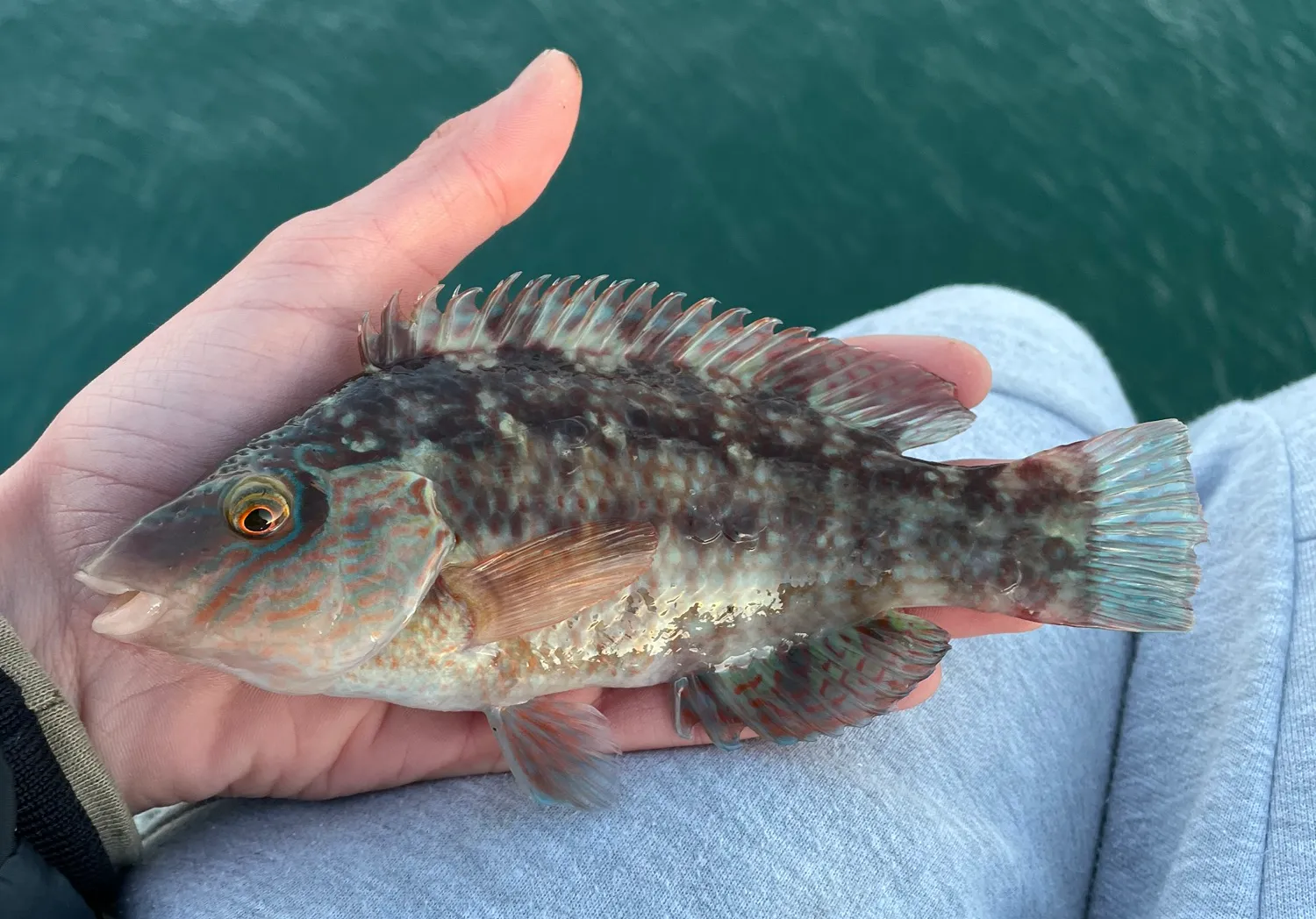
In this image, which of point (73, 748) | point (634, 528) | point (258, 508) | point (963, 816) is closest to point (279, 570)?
point (258, 508)

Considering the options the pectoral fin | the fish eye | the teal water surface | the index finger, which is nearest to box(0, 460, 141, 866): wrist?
the fish eye

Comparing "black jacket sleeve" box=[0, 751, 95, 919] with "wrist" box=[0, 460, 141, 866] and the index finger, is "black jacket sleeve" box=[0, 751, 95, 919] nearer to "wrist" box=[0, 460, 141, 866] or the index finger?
"wrist" box=[0, 460, 141, 866]

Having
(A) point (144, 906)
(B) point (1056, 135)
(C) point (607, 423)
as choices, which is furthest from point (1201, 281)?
(A) point (144, 906)

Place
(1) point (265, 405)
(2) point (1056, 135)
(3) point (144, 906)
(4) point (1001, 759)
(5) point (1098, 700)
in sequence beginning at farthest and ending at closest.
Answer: (2) point (1056, 135) → (5) point (1098, 700) → (4) point (1001, 759) → (1) point (265, 405) → (3) point (144, 906)

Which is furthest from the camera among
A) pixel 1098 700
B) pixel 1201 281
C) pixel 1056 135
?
pixel 1056 135

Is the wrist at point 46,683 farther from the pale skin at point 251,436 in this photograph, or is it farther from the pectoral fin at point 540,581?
the pectoral fin at point 540,581

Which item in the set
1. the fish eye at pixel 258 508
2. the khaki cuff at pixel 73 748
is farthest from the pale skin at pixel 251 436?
the fish eye at pixel 258 508

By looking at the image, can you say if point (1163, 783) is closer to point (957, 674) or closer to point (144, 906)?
point (957, 674)
